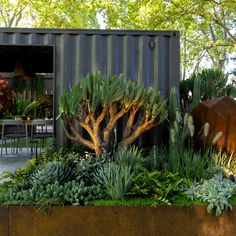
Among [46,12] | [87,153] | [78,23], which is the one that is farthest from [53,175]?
[78,23]

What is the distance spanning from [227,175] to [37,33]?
3.57 m

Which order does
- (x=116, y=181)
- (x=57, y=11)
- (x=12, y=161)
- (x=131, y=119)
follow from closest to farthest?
1. (x=116, y=181)
2. (x=131, y=119)
3. (x=12, y=161)
4. (x=57, y=11)

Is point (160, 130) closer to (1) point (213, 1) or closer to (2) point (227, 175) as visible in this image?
(2) point (227, 175)

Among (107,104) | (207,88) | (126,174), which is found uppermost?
(207,88)

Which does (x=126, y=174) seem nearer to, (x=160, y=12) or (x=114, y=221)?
(x=114, y=221)

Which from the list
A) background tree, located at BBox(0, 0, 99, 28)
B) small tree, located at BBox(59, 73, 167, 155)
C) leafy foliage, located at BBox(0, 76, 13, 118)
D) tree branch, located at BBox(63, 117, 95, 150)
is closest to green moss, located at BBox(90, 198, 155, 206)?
small tree, located at BBox(59, 73, 167, 155)

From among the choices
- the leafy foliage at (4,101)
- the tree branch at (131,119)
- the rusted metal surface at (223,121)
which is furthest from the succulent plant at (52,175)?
the leafy foliage at (4,101)

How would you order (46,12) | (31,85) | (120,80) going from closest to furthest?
(120,80) → (31,85) → (46,12)

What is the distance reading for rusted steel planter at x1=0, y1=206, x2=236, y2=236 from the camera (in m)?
3.09

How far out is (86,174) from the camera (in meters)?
3.75

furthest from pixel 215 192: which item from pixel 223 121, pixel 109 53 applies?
pixel 109 53

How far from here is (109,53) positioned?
17.5ft

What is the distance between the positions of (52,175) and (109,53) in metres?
2.52

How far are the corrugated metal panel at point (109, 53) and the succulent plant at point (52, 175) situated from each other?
1688mm
